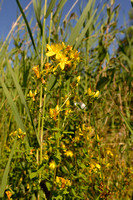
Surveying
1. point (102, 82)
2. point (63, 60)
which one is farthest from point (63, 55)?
point (102, 82)

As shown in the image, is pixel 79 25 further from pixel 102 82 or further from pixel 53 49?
pixel 102 82

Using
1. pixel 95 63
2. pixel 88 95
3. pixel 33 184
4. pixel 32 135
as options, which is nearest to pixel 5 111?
pixel 32 135

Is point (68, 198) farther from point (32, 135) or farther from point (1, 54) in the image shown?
point (1, 54)

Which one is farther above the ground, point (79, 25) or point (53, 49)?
point (79, 25)

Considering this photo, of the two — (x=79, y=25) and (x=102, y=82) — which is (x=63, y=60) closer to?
(x=79, y=25)

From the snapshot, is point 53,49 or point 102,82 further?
point 102,82

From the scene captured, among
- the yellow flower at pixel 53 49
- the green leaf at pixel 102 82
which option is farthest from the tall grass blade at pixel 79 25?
the green leaf at pixel 102 82

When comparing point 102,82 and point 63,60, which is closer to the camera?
point 63,60

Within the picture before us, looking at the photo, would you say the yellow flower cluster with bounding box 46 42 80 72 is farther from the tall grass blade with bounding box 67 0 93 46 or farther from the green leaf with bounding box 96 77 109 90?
the green leaf with bounding box 96 77 109 90

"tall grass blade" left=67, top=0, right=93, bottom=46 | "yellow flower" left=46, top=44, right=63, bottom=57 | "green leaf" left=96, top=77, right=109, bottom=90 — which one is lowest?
"green leaf" left=96, top=77, right=109, bottom=90

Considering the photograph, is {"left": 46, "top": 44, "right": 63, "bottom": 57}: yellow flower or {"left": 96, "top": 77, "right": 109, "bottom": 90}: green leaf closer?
{"left": 46, "top": 44, "right": 63, "bottom": 57}: yellow flower

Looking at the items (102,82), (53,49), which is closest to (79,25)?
(53,49)

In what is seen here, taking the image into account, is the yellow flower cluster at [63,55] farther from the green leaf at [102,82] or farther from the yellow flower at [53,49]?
the green leaf at [102,82]

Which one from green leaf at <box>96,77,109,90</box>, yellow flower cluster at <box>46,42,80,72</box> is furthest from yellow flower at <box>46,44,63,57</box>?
green leaf at <box>96,77,109,90</box>
